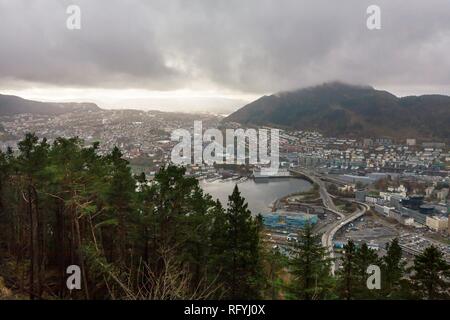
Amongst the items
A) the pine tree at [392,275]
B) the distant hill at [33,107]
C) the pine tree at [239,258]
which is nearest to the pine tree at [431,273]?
the pine tree at [392,275]

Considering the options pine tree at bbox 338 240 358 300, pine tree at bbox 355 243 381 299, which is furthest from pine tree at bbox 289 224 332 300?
pine tree at bbox 355 243 381 299

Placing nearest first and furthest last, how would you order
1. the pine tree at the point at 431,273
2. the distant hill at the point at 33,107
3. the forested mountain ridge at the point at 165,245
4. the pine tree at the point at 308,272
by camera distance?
the pine tree at the point at 308,272, the forested mountain ridge at the point at 165,245, the pine tree at the point at 431,273, the distant hill at the point at 33,107

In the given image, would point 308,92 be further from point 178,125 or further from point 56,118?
point 56,118

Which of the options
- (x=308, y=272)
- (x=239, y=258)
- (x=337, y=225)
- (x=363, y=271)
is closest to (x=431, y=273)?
(x=363, y=271)

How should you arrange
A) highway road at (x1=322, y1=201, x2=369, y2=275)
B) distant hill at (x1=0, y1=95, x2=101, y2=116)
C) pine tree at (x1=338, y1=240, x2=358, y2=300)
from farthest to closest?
distant hill at (x1=0, y1=95, x2=101, y2=116)
highway road at (x1=322, y1=201, x2=369, y2=275)
pine tree at (x1=338, y1=240, x2=358, y2=300)

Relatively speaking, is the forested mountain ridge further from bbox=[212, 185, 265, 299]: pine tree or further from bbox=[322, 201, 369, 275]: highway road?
bbox=[322, 201, 369, 275]: highway road

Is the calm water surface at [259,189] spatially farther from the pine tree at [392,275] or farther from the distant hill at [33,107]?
the distant hill at [33,107]
